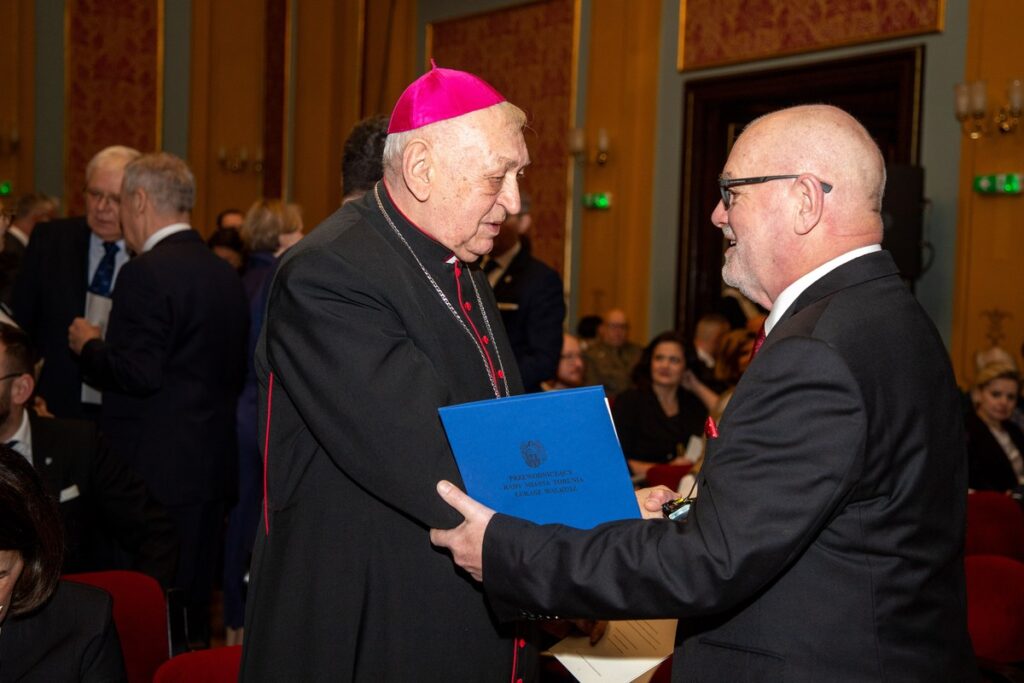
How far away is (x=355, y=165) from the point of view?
274cm

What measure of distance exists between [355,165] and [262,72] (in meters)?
8.33

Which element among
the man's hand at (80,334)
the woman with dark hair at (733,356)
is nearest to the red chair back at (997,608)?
the woman with dark hair at (733,356)

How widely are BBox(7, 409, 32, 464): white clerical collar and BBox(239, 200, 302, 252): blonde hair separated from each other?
6.32 feet

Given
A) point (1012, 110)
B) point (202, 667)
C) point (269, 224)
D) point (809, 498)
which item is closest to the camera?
point (809, 498)

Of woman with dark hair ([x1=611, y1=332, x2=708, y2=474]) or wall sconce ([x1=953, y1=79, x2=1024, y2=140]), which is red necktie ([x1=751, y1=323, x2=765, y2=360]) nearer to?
woman with dark hair ([x1=611, y1=332, x2=708, y2=474])

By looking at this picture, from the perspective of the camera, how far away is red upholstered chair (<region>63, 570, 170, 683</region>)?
8.06 ft

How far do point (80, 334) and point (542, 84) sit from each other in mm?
7227

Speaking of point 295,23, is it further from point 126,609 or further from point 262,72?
point 126,609

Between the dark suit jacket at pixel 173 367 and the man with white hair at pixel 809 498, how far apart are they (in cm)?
213

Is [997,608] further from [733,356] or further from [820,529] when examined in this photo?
[733,356]

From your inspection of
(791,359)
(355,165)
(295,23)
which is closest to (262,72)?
(295,23)

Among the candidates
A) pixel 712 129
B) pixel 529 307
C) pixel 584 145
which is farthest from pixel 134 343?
pixel 584 145

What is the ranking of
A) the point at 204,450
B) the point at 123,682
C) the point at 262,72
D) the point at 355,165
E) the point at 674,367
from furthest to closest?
the point at 262,72
the point at 674,367
the point at 204,450
the point at 355,165
the point at 123,682

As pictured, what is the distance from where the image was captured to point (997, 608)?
2.99 metres
